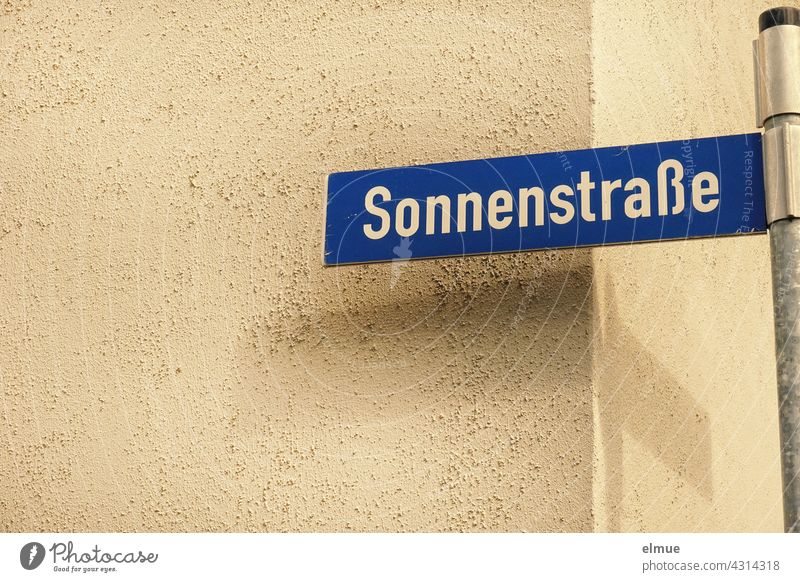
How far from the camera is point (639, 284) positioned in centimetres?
117

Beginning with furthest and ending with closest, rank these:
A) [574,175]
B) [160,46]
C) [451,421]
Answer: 1. [160,46]
2. [451,421]
3. [574,175]

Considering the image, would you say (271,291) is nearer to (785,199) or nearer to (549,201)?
(549,201)

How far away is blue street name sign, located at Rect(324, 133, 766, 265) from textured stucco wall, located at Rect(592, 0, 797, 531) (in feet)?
0.46

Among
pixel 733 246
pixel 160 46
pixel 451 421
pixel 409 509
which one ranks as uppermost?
pixel 160 46

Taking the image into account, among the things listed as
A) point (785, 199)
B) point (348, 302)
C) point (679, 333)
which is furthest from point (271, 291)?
point (785, 199)

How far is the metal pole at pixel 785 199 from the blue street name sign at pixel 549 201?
0.08 feet

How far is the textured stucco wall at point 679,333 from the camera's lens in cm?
111

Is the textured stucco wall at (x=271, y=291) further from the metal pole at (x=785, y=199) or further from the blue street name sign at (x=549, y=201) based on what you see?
the metal pole at (x=785, y=199)

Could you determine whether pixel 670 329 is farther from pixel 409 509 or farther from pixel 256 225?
pixel 256 225

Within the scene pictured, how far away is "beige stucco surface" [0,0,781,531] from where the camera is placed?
111 cm

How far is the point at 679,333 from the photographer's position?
47.4 inches

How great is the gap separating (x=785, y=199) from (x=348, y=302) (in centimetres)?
55

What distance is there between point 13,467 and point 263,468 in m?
Result: 0.38

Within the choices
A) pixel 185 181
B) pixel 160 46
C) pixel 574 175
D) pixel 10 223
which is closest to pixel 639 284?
pixel 574 175
